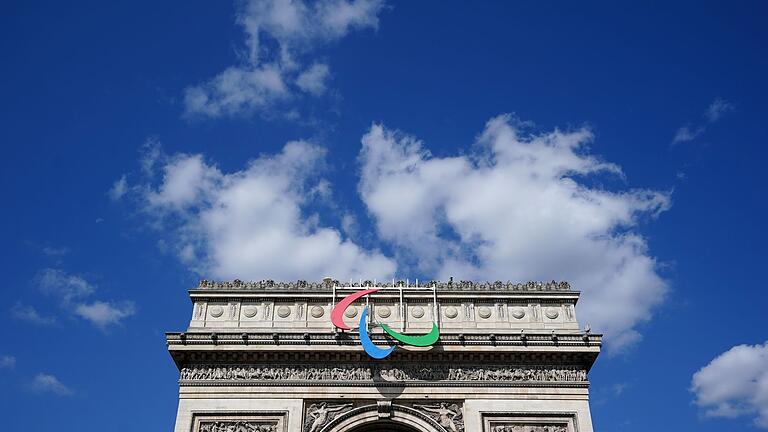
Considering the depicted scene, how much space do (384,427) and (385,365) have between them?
2.70m

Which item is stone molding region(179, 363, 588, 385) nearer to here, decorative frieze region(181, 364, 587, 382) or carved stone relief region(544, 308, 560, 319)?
decorative frieze region(181, 364, 587, 382)

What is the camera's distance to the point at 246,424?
106 ft

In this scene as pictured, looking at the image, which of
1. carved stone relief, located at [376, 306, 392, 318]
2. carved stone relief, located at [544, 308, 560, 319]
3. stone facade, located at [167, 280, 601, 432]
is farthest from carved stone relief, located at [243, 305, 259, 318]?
carved stone relief, located at [544, 308, 560, 319]

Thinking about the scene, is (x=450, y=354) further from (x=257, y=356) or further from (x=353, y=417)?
(x=257, y=356)

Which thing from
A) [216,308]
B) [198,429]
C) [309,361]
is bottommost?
[198,429]

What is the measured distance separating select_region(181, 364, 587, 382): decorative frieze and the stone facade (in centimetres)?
5

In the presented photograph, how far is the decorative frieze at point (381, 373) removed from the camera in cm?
3331

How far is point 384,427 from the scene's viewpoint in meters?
33.1

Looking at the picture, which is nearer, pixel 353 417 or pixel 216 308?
pixel 353 417

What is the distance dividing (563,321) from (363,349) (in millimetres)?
9595

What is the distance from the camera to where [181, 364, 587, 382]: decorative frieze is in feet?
109

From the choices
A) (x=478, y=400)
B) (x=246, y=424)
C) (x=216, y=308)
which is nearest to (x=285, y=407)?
(x=246, y=424)

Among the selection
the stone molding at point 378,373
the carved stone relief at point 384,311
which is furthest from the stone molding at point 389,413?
the carved stone relief at point 384,311

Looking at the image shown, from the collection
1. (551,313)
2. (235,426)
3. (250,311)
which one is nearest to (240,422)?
(235,426)
